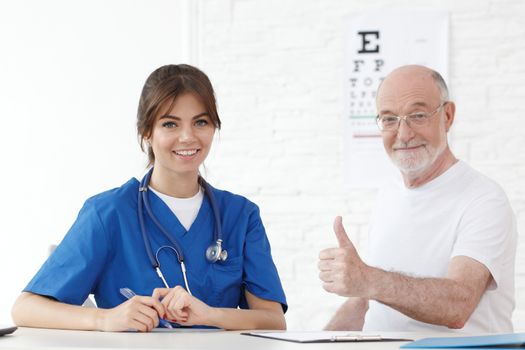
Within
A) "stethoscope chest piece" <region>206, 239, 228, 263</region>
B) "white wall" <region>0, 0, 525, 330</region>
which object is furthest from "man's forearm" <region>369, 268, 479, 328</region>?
"white wall" <region>0, 0, 525, 330</region>

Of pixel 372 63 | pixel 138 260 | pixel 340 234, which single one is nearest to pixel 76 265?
pixel 138 260

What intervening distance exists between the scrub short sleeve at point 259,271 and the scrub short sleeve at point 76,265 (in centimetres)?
35

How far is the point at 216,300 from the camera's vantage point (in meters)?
2.11

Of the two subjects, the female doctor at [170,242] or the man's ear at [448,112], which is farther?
the man's ear at [448,112]

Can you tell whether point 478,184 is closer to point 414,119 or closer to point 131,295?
point 414,119

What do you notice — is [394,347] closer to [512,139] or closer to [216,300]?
[216,300]

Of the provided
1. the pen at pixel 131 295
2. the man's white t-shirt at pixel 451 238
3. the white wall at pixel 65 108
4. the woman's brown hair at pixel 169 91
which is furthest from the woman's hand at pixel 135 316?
the white wall at pixel 65 108

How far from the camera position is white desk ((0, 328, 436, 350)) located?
152cm

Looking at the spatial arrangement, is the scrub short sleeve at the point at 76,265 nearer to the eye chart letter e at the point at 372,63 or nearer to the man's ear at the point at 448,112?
the man's ear at the point at 448,112

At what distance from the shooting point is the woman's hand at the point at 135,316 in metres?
1.83

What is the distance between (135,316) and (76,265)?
0.28 m

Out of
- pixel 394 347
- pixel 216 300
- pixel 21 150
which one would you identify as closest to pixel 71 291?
pixel 216 300

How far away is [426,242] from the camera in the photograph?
2.38 metres

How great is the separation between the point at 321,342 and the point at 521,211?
203 cm
